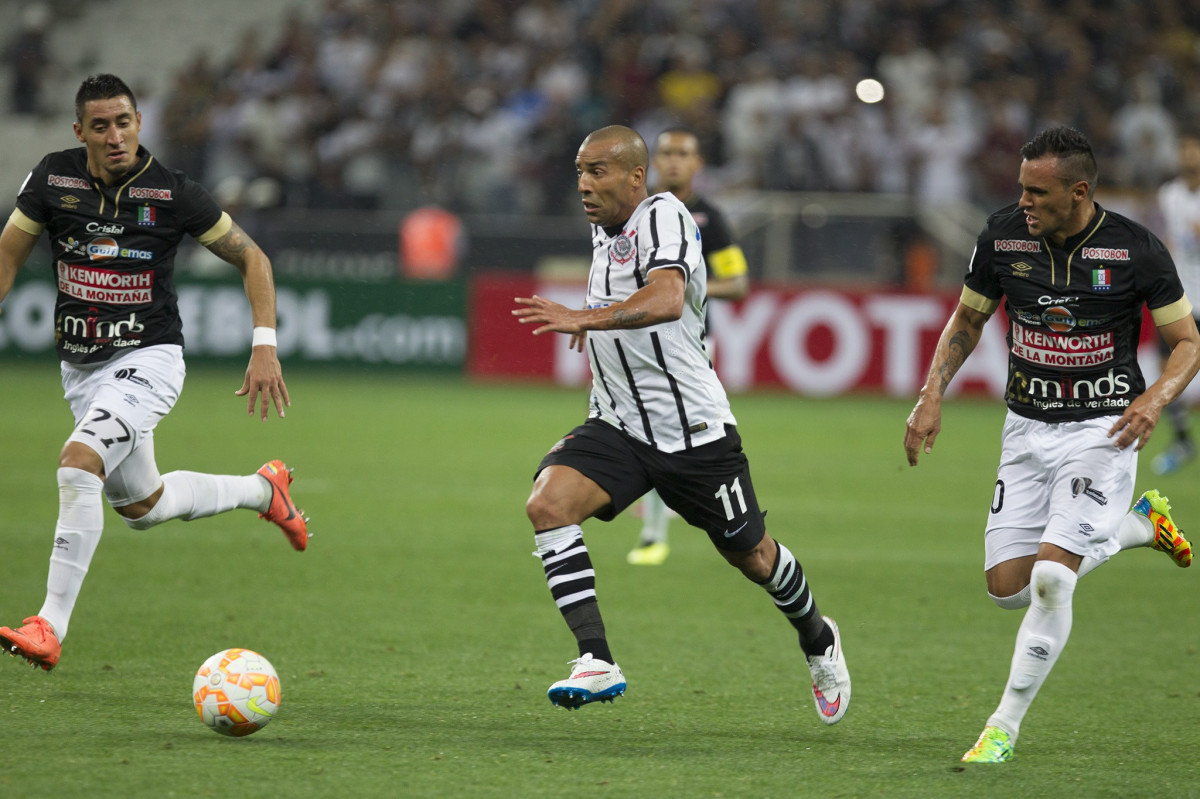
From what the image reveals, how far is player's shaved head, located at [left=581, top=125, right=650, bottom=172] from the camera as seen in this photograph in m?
5.34

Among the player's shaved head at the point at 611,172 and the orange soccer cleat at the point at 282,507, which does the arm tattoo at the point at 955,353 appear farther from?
the orange soccer cleat at the point at 282,507

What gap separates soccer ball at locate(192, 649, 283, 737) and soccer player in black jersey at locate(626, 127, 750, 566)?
3.72m

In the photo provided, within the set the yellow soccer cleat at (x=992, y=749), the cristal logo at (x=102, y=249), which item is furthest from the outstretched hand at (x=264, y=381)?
the yellow soccer cleat at (x=992, y=749)

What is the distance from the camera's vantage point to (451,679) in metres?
6.03

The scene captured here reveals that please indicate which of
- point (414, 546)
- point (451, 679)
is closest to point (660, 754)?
point (451, 679)

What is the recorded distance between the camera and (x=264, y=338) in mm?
6148

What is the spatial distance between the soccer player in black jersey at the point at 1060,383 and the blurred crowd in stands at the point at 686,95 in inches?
578

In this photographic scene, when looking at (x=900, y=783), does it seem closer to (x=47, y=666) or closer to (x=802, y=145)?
(x=47, y=666)

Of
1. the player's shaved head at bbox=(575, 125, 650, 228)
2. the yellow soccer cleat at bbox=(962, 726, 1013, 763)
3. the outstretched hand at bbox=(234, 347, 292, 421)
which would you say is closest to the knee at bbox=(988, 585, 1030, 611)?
the yellow soccer cleat at bbox=(962, 726, 1013, 763)

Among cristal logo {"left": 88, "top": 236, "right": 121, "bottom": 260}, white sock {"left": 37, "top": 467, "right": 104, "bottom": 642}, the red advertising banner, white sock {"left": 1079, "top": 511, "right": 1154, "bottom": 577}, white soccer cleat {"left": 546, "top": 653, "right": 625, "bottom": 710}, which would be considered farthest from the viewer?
the red advertising banner

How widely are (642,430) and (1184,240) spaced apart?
31.7 feet

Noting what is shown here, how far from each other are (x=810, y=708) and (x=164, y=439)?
30.8ft

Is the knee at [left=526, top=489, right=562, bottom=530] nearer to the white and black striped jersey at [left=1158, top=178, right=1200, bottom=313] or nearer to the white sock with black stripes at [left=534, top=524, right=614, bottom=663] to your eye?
the white sock with black stripes at [left=534, top=524, right=614, bottom=663]

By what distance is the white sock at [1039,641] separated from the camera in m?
4.93
